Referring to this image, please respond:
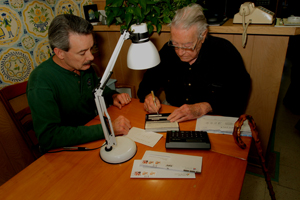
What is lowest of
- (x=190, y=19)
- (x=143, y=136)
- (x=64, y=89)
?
(x=143, y=136)

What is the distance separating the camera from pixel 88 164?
1.02 metres

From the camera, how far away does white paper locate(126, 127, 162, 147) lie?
1.14 metres

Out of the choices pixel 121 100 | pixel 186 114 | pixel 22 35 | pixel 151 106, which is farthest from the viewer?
pixel 22 35

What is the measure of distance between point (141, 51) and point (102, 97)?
311 millimetres

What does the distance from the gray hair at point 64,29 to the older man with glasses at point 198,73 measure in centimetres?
62

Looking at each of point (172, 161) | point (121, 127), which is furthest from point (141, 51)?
point (172, 161)

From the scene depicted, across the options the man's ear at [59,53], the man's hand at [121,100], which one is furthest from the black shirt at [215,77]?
the man's ear at [59,53]

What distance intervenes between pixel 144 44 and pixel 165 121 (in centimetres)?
52

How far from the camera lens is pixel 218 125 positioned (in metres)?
1.20

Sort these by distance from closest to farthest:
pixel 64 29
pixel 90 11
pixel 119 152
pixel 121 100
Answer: pixel 119 152 → pixel 64 29 → pixel 121 100 → pixel 90 11

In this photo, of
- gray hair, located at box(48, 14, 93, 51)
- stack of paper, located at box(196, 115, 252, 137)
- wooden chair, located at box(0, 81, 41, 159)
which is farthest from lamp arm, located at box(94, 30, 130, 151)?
wooden chair, located at box(0, 81, 41, 159)

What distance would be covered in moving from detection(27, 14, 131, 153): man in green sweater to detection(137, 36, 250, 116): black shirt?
20.5 inches

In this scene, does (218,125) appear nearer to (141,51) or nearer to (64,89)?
(141,51)

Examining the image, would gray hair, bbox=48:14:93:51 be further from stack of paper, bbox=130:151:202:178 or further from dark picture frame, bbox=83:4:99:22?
dark picture frame, bbox=83:4:99:22
